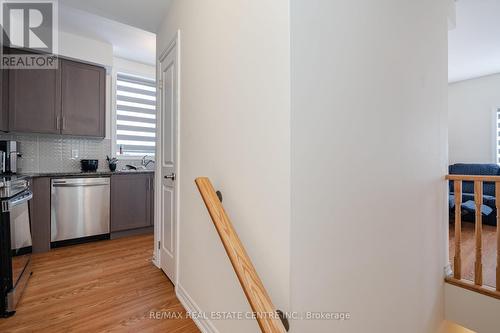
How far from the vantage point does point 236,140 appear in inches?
52.0

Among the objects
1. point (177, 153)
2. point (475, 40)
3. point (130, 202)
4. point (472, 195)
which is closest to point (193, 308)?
point (177, 153)

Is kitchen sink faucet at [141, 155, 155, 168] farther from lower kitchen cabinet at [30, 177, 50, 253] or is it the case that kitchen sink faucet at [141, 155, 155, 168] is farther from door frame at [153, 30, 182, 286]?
door frame at [153, 30, 182, 286]

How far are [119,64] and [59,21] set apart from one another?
1052 millimetres

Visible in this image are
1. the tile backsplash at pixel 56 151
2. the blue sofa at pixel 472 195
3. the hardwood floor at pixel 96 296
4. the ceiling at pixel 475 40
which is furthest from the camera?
the blue sofa at pixel 472 195

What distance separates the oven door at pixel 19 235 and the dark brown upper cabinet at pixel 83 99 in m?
1.56

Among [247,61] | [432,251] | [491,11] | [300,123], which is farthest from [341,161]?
[491,11]

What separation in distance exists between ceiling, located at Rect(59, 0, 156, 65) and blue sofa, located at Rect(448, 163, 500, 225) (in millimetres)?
5683

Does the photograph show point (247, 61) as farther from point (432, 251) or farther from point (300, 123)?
point (432, 251)

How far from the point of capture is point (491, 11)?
118 inches

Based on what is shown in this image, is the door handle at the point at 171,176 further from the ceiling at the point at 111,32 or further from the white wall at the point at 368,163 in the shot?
the ceiling at the point at 111,32

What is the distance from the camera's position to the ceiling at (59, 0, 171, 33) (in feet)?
7.57

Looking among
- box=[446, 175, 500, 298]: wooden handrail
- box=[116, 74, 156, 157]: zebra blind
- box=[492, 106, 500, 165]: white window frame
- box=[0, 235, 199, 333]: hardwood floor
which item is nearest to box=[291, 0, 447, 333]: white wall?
box=[446, 175, 500, 298]: wooden handrail

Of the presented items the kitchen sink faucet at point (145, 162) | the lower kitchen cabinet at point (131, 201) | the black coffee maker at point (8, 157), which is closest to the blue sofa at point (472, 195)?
the lower kitchen cabinet at point (131, 201)

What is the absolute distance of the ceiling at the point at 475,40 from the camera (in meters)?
2.96
